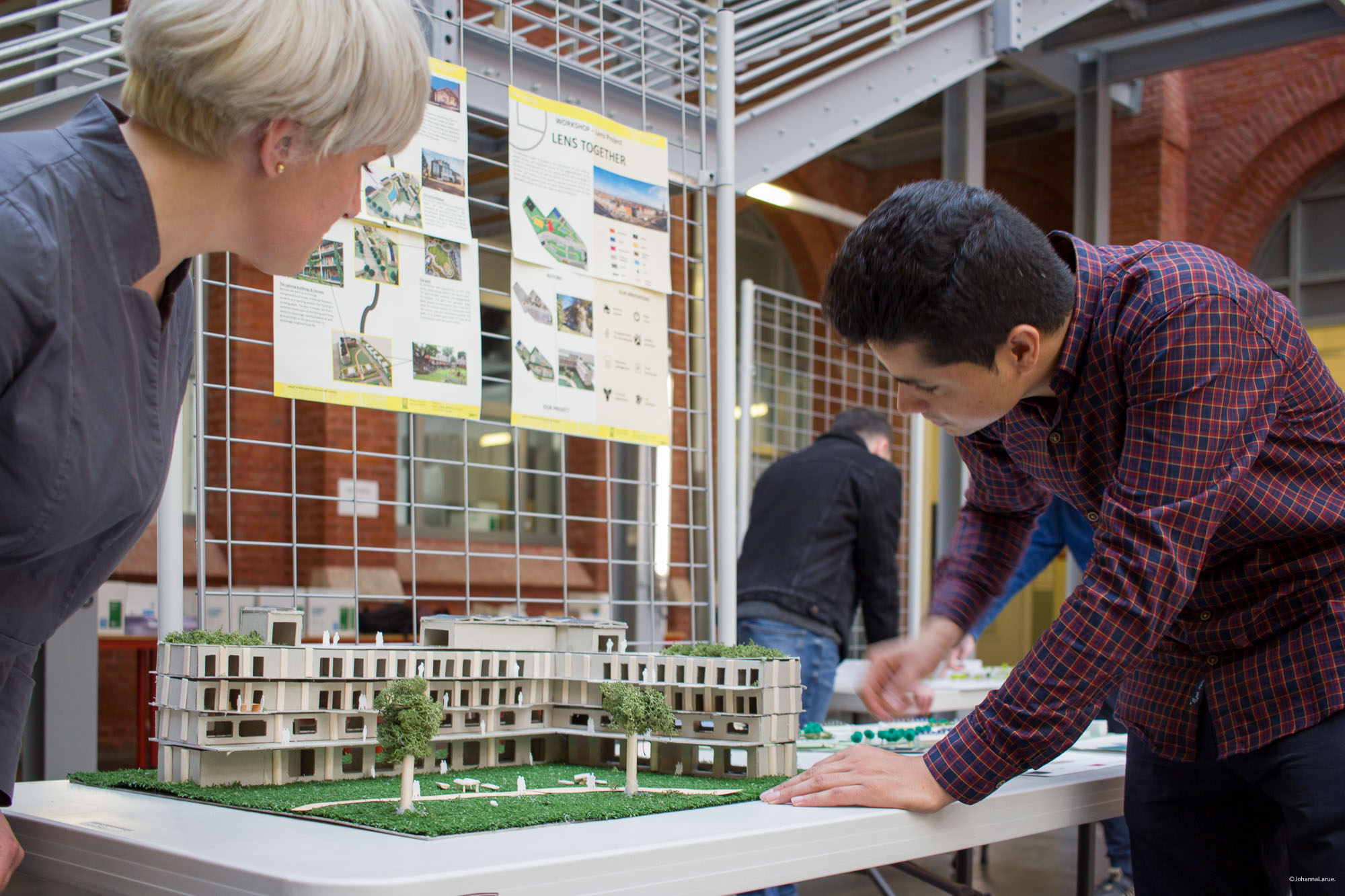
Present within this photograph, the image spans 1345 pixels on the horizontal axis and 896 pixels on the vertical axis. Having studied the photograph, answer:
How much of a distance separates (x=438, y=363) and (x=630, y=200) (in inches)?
21.5

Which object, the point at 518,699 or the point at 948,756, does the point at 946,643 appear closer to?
the point at 948,756

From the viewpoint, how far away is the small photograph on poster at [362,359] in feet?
5.65

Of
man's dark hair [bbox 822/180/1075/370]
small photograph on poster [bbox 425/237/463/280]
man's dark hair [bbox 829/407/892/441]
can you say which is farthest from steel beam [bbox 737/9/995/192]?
man's dark hair [bbox 822/180/1075/370]

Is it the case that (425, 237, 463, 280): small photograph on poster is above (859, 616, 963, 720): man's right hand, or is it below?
A: above

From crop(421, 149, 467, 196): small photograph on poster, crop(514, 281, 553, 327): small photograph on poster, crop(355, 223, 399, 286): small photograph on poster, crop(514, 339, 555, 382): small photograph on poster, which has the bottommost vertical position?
crop(514, 339, 555, 382): small photograph on poster

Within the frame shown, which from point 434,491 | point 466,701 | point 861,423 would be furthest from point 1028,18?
point 434,491

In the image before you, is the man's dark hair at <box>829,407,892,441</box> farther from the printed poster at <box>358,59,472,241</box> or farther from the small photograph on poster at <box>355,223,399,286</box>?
the small photograph on poster at <box>355,223,399,286</box>

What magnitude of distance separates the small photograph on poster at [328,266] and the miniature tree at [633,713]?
74 centimetres

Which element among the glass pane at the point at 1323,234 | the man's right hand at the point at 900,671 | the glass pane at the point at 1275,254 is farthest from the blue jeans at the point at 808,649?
the glass pane at the point at 1323,234

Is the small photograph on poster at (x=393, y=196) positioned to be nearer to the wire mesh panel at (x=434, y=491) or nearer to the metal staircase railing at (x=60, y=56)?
the metal staircase railing at (x=60, y=56)

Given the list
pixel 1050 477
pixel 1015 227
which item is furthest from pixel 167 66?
pixel 1050 477

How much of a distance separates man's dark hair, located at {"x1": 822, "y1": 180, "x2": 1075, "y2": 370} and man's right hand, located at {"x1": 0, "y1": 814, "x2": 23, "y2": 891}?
3.36 ft

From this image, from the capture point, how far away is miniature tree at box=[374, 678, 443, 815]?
1170 mm

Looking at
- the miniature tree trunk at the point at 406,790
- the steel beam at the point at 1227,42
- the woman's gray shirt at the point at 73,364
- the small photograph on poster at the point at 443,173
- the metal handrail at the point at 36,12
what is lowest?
the miniature tree trunk at the point at 406,790
